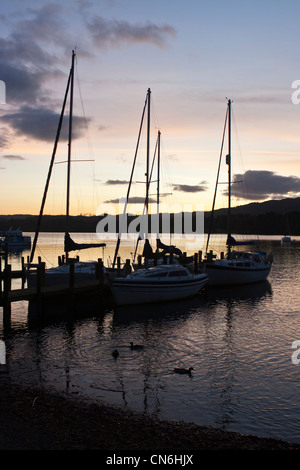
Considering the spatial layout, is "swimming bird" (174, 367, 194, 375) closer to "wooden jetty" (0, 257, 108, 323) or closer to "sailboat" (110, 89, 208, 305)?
"wooden jetty" (0, 257, 108, 323)

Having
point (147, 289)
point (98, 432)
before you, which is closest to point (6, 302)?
point (147, 289)

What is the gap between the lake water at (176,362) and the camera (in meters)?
12.1

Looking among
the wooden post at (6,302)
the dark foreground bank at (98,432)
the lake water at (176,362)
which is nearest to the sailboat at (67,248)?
the lake water at (176,362)

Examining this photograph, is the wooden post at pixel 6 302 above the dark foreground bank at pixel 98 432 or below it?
above

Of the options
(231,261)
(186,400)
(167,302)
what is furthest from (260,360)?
(231,261)

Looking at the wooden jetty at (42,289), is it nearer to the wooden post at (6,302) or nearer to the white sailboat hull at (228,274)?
the wooden post at (6,302)

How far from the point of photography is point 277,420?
1142 centimetres

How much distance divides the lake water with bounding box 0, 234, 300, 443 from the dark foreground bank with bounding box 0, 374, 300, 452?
1258mm

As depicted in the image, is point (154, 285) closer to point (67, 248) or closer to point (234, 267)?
point (67, 248)

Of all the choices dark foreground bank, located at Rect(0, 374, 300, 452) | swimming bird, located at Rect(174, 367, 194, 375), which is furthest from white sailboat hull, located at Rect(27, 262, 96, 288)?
dark foreground bank, located at Rect(0, 374, 300, 452)

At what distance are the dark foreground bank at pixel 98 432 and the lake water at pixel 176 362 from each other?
126cm

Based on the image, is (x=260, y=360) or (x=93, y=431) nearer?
(x=93, y=431)
